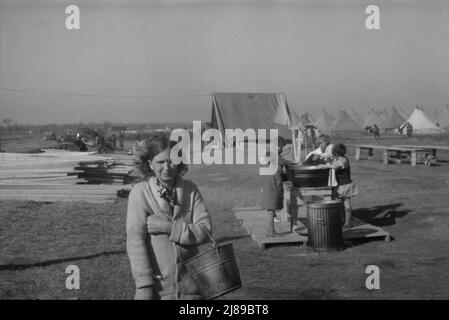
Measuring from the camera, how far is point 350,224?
952 centimetres

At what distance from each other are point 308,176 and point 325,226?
1.31 metres

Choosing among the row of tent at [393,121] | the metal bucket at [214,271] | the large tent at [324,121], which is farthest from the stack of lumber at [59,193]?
the large tent at [324,121]

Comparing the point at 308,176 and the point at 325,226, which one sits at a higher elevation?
the point at 308,176

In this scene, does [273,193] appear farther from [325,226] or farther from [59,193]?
[59,193]

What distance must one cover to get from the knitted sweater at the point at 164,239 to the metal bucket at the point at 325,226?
4936 mm

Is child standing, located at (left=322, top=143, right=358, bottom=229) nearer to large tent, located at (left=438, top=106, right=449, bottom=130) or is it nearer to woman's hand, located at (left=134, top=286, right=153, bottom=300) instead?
woman's hand, located at (left=134, top=286, right=153, bottom=300)

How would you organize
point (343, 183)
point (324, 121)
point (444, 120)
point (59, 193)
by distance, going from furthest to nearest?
point (324, 121), point (444, 120), point (59, 193), point (343, 183)

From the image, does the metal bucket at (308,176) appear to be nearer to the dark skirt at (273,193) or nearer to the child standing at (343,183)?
the child standing at (343,183)

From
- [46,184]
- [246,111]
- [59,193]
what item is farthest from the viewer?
[246,111]

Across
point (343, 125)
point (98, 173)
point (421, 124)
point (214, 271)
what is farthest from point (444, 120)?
point (214, 271)

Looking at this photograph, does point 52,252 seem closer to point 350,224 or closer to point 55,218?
point 55,218

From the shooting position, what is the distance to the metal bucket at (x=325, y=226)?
7926mm

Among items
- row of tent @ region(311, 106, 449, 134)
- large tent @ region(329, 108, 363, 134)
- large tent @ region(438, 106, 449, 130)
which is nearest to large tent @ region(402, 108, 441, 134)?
row of tent @ region(311, 106, 449, 134)

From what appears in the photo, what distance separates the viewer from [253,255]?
795 cm
